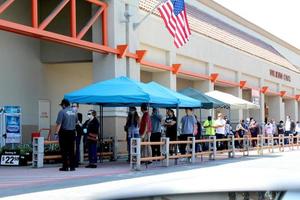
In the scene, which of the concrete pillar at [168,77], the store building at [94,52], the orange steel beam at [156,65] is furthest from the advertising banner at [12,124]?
the concrete pillar at [168,77]

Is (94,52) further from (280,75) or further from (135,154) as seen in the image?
(280,75)

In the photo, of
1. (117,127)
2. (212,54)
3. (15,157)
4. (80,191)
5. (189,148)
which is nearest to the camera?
(80,191)

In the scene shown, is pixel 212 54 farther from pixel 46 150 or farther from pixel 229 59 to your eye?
pixel 46 150

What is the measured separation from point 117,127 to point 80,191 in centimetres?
1038

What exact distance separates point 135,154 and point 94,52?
736 centimetres

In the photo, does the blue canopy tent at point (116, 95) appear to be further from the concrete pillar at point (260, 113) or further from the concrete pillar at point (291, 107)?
the concrete pillar at point (291, 107)

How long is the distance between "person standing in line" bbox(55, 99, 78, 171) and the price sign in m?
2.73

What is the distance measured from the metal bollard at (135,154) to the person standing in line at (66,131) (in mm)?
1777

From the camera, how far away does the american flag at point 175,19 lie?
22469mm

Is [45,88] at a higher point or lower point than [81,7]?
lower

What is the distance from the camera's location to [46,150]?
1781cm

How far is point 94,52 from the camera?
22625mm

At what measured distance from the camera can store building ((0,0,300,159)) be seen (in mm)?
21797

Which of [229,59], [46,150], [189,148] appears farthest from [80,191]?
[229,59]
